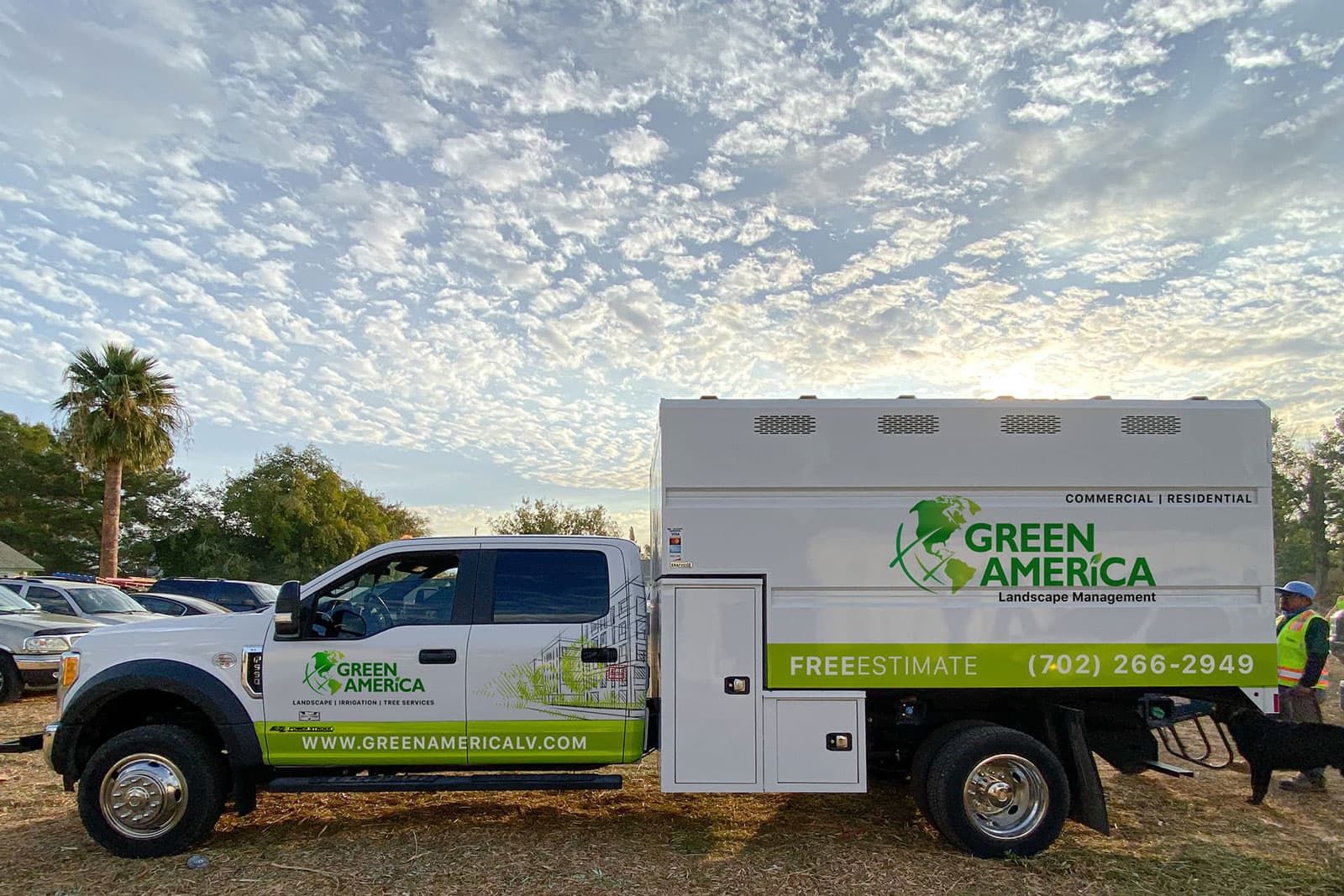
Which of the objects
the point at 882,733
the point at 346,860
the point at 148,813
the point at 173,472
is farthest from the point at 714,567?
the point at 173,472

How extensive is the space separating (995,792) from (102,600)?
14070 mm

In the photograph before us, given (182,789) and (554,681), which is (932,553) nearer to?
→ (554,681)

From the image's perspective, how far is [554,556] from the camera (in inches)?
218

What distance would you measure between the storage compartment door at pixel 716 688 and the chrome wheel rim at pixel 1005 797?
133cm

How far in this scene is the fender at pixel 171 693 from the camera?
5.25 m

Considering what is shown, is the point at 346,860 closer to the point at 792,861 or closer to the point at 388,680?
the point at 388,680

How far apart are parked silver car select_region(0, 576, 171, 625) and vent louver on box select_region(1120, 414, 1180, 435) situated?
13.8 m

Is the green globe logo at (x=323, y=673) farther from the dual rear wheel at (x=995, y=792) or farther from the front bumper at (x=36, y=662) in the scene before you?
the front bumper at (x=36, y=662)

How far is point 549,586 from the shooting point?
18.0ft

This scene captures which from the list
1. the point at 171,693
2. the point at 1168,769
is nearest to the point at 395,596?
the point at 171,693

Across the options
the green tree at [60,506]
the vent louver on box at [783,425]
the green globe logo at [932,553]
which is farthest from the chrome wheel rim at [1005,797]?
the green tree at [60,506]

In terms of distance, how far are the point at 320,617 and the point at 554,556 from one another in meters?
1.47

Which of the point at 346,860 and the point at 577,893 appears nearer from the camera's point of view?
the point at 577,893

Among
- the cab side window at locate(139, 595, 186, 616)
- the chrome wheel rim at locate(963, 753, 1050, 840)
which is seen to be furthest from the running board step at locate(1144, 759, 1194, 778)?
the cab side window at locate(139, 595, 186, 616)
